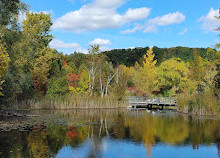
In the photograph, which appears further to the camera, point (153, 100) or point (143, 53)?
point (143, 53)

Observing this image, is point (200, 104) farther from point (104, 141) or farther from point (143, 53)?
point (143, 53)

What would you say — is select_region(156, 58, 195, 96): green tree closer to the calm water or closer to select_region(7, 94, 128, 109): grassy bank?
select_region(7, 94, 128, 109): grassy bank

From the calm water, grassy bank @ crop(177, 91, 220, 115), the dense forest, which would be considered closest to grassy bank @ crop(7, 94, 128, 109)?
the dense forest

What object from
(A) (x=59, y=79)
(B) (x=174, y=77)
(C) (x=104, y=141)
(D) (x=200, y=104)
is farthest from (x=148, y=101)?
(C) (x=104, y=141)

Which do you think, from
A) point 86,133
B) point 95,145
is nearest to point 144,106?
point 86,133

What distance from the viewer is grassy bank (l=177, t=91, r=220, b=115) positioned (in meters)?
22.7

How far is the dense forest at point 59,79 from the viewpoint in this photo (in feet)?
64.5

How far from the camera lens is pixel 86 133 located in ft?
50.2

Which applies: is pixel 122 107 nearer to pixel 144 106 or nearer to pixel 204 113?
pixel 144 106

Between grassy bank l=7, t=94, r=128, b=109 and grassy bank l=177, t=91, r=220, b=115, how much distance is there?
8895 mm

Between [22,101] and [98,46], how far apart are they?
47.6ft

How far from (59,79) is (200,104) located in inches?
663

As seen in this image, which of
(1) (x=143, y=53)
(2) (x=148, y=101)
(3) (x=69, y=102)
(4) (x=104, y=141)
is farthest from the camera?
(1) (x=143, y=53)

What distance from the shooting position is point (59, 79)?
101ft
